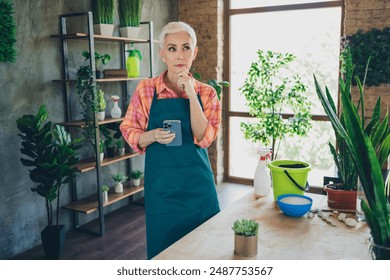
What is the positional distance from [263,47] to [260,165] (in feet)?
11.6

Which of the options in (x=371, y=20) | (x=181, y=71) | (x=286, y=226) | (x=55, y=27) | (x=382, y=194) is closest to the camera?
(x=382, y=194)

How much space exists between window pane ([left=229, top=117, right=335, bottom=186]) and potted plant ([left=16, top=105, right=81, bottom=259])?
2.80 meters

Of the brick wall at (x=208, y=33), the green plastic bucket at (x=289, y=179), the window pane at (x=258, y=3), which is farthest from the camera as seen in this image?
the brick wall at (x=208, y=33)

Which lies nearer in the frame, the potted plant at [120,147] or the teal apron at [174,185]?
the teal apron at [174,185]

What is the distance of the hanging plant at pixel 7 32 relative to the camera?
3.08 metres

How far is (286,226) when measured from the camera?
1.58 meters

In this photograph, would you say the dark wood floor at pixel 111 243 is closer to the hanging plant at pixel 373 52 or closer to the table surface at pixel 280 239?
the table surface at pixel 280 239

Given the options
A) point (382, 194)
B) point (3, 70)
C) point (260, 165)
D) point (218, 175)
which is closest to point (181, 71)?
point (260, 165)

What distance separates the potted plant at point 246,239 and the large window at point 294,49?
152 inches

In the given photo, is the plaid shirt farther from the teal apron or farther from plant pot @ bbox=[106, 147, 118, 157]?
plant pot @ bbox=[106, 147, 118, 157]

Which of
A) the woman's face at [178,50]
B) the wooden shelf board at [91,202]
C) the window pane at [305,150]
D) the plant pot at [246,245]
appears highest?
the woman's face at [178,50]

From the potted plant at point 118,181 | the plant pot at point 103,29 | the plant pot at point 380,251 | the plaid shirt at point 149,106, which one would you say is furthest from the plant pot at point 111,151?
the plant pot at point 380,251

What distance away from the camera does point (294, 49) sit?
500 centimetres

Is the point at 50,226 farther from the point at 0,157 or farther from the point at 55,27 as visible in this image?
the point at 55,27
